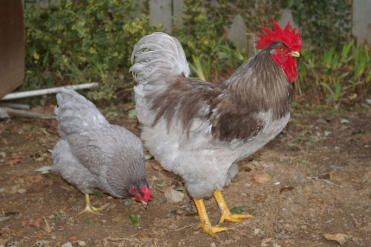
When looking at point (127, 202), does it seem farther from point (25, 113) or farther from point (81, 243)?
point (25, 113)

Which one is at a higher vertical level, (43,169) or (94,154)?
(94,154)

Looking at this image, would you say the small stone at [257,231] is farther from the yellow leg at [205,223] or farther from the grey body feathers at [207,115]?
the grey body feathers at [207,115]

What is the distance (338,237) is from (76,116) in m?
2.60

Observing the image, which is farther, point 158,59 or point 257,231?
point 158,59

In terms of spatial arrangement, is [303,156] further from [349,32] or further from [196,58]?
[349,32]

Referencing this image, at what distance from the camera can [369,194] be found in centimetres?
404

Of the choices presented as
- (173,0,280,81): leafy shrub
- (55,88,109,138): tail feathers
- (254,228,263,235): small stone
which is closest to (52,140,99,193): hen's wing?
(55,88,109,138): tail feathers

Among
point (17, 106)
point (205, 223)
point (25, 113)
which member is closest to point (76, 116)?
point (205, 223)

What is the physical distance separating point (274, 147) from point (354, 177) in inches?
42.0

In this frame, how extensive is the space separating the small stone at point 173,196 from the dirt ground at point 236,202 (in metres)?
0.06

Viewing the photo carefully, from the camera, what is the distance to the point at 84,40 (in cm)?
644

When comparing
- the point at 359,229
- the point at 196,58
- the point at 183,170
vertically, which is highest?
the point at 196,58

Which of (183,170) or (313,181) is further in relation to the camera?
(313,181)

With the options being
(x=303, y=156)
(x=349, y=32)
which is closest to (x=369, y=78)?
(x=349, y=32)
